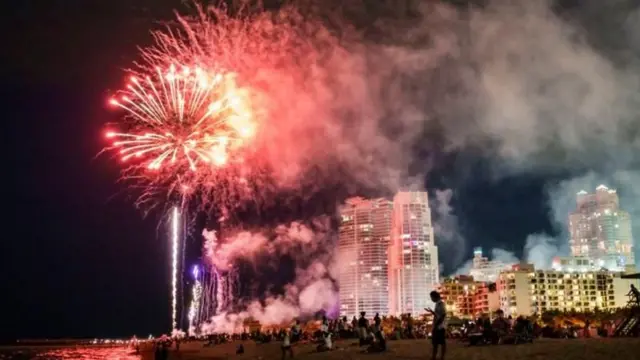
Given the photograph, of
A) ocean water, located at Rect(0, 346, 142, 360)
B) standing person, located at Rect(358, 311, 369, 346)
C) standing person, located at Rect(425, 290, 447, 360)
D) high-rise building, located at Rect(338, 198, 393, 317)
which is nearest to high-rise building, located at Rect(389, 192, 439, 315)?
high-rise building, located at Rect(338, 198, 393, 317)

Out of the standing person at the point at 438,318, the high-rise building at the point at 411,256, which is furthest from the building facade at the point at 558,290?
the standing person at the point at 438,318

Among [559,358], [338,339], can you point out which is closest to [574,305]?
[338,339]

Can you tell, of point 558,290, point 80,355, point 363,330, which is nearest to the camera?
point 363,330

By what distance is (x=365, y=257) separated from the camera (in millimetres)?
184875

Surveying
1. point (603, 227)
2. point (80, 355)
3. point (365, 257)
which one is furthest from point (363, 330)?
point (603, 227)

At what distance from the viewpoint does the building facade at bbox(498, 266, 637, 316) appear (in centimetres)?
12812

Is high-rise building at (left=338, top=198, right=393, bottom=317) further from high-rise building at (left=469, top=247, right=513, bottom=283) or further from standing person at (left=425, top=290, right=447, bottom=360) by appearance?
standing person at (left=425, top=290, right=447, bottom=360)

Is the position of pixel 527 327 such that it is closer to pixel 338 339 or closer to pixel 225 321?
pixel 338 339

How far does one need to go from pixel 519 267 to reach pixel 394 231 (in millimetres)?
48803

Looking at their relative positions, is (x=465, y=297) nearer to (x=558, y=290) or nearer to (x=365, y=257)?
(x=558, y=290)

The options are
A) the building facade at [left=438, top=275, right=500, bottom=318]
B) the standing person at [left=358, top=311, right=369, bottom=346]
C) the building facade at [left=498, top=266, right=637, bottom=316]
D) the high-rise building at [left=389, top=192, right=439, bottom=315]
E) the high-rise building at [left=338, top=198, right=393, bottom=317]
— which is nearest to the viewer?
the standing person at [left=358, top=311, right=369, bottom=346]

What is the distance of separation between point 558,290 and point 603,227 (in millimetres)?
69945

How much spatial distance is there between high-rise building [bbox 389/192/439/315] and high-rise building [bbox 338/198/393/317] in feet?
18.5

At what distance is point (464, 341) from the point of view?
76.5 feet
